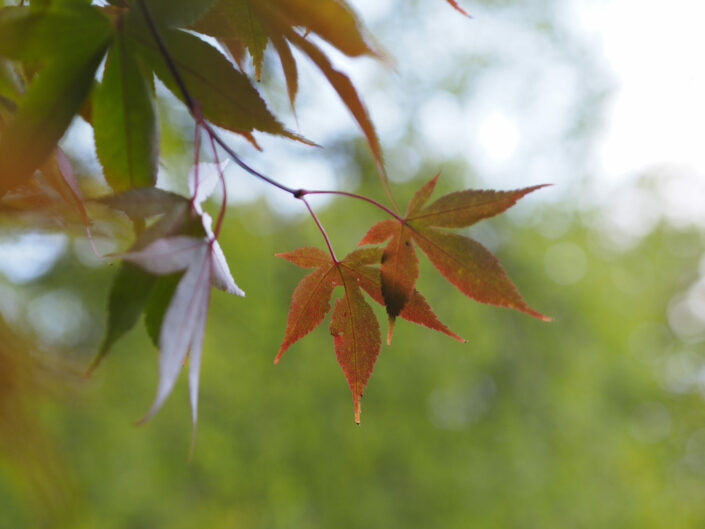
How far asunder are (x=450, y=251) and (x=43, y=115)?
0.70 feet

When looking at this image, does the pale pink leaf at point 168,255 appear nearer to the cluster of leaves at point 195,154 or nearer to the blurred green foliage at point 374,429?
the cluster of leaves at point 195,154

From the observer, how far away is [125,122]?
0.94 feet

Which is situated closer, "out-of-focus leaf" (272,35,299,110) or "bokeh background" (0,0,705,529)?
"out-of-focus leaf" (272,35,299,110)

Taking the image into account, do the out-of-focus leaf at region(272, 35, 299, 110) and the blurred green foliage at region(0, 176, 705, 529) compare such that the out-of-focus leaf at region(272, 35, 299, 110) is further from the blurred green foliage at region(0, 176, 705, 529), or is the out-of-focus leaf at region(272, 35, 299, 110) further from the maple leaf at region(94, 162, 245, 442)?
the blurred green foliage at region(0, 176, 705, 529)

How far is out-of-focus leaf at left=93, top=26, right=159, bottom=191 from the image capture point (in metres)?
0.28

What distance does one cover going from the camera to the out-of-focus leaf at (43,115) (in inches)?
9.5

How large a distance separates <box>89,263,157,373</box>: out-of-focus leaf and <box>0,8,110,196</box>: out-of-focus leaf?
0.06 m

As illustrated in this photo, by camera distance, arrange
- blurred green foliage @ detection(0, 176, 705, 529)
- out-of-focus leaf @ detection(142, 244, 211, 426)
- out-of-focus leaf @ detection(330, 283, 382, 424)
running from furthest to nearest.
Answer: blurred green foliage @ detection(0, 176, 705, 529)
out-of-focus leaf @ detection(330, 283, 382, 424)
out-of-focus leaf @ detection(142, 244, 211, 426)

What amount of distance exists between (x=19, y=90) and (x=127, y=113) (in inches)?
3.4

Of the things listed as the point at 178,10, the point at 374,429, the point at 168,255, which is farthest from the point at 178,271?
the point at 374,429

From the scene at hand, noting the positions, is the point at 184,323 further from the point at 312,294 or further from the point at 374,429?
the point at 374,429

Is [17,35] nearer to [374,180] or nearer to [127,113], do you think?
[127,113]

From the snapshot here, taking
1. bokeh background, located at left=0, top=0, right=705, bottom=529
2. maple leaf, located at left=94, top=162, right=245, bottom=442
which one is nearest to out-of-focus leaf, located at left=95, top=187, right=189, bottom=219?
maple leaf, located at left=94, top=162, right=245, bottom=442

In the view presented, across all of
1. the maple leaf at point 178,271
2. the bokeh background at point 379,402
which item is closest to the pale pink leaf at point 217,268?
the maple leaf at point 178,271
